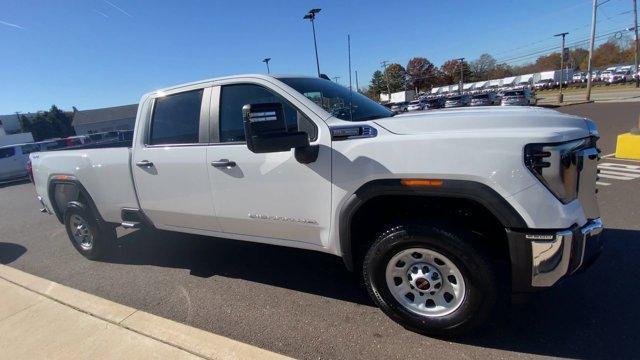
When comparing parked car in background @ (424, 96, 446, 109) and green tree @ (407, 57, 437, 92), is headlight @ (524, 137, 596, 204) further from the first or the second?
green tree @ (407, 57, 437, 92)

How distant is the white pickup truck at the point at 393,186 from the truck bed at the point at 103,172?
351mm

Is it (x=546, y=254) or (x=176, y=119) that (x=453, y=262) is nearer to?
(x=546, y=254)

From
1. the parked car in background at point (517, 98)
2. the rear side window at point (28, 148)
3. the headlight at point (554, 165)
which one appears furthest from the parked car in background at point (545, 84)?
the headlight at point (554, 165)

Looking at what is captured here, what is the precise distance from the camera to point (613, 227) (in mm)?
4531

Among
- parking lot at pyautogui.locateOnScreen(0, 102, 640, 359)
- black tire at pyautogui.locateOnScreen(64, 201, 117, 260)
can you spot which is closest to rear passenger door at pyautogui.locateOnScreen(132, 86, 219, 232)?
parking lot at pyautogui.locateOnScreen(0, 102, 640, 359)

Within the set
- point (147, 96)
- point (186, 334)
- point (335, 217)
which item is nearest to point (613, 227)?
point (335, 217)

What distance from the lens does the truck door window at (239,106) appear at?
3.31 meters

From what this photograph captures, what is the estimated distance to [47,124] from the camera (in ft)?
225

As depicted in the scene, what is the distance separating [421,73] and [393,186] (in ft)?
390

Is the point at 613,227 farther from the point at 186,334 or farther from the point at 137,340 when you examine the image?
the point at 137,340

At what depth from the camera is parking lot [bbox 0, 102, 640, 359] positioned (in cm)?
272

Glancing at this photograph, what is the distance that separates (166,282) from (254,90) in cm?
233

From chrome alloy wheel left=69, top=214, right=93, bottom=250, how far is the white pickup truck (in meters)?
1.65


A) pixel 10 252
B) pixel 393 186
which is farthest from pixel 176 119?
pixel 10 252
